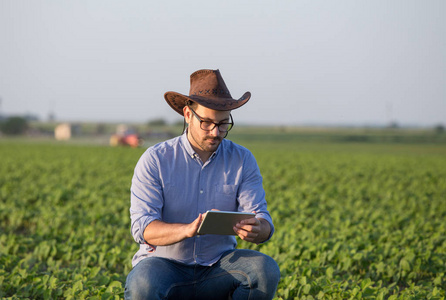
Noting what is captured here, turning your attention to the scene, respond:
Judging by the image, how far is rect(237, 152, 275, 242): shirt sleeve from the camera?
3342mm

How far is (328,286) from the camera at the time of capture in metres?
4.46

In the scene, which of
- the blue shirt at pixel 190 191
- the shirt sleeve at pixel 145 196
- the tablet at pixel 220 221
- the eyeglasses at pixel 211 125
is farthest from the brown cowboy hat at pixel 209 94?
the tablet at pixel 220 221

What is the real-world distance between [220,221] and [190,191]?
1.47 ft

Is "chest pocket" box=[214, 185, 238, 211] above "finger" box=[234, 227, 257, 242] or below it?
above

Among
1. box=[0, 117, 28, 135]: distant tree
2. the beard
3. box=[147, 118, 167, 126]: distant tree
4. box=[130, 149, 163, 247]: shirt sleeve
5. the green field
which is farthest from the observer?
box=[147, 118, 167, 126]: distant tree

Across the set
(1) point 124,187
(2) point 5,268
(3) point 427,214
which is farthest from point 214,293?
(1) point 124,187

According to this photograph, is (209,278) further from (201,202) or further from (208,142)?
(208,142)

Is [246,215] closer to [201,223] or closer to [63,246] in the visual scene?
[201,223]

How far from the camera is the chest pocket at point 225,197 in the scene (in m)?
3.35

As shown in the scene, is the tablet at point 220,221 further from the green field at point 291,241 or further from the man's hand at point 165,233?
the green field at point 291,241

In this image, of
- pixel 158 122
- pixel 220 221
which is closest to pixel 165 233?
pixel 220 221

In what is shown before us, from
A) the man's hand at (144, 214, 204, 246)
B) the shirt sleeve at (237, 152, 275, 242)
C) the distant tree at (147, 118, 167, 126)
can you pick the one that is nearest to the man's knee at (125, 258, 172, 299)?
the man's hand at (144, 214, 204, 246)

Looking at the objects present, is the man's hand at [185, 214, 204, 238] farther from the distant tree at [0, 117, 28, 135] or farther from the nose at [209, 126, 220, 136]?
the distant tree at [0, 117, 28, 135]

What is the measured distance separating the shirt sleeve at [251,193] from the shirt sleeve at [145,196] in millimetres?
519
